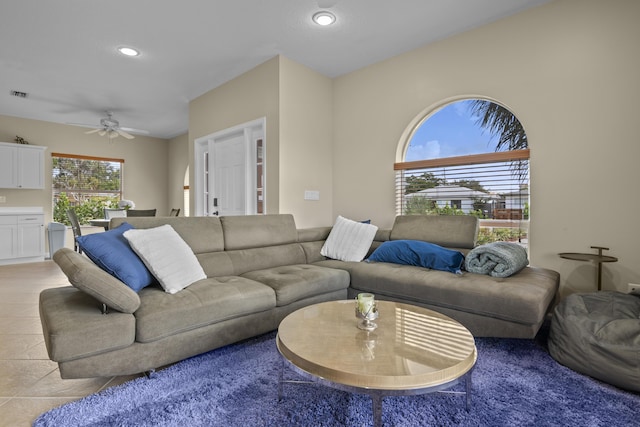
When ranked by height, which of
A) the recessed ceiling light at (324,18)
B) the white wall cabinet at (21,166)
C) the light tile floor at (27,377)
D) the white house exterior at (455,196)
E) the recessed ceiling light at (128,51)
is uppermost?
the recessed ceiling light at (324,18)

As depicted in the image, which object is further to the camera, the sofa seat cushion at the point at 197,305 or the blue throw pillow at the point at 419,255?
the blue throw pillow at the point at 419,255

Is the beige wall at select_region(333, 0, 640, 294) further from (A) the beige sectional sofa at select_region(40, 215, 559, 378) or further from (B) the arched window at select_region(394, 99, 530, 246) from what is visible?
(A) the beige sectional sofa at select_region(40, 215, 559, 378)

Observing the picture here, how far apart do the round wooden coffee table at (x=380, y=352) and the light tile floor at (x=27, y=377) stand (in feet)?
3.73

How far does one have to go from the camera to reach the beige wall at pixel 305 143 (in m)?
3.91

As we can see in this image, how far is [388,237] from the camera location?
3.43 m

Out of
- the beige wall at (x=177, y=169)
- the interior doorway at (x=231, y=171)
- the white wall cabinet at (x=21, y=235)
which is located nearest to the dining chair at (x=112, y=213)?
the white wall cabinet at (x=21, y=235)

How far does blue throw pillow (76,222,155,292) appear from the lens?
193 cm

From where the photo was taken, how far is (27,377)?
1.85 m

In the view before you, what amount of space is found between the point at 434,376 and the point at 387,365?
0.17 metres

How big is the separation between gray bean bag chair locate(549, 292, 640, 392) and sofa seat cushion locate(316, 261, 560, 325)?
0.15 metres

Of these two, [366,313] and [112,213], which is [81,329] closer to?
[366,313]

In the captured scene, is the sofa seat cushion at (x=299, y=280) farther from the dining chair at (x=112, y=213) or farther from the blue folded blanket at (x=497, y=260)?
the dining chair at (x=112, y=213)

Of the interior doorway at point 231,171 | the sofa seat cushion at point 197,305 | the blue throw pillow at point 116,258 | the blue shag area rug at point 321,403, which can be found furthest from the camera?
the interior doorway at point 231,171

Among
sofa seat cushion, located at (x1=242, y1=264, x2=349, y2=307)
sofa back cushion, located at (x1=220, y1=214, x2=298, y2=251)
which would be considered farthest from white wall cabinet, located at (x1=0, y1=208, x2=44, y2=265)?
sofa seat cushion, located at (x1=242, y1=264, x2=349, y2=307)
